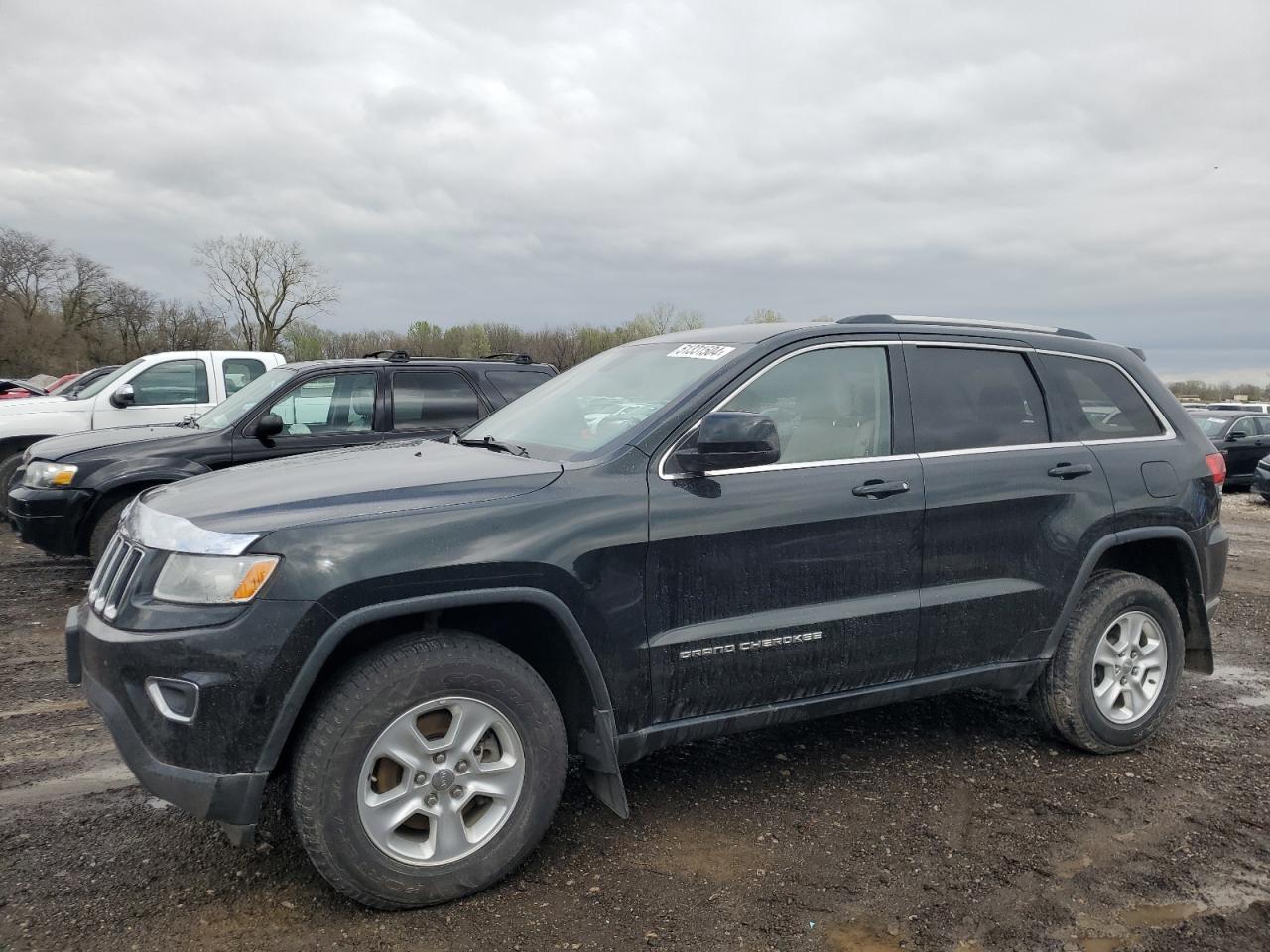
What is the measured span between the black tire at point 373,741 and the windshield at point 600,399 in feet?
2.88

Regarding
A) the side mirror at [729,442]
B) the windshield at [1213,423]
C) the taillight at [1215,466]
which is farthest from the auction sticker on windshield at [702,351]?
the windshield at [1213,423]

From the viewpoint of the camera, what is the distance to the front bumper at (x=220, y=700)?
2.77m

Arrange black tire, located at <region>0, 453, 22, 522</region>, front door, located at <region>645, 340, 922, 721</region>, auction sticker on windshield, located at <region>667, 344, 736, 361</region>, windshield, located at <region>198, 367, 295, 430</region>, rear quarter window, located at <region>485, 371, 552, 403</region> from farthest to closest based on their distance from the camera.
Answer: black tire, located at <region>0, 453, 22, 522</region>, rear quarter window, located at <region>485, 371, 552, 403</region>, windshield, located at <region>198, 367, 295, 430</region>, auction sticker on windshield, located at <region>667, 344, 736, 361</region>, front door, located at <region>645, 340, 922, 721</region>

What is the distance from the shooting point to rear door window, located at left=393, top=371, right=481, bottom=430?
8.13 metres

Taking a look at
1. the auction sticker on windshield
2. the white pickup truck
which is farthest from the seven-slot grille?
the white pickup truck

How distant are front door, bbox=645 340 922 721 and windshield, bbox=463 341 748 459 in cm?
25

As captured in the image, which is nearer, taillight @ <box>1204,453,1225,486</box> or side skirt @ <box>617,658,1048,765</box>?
side skirt @ <box>617,658,1048,765</box>

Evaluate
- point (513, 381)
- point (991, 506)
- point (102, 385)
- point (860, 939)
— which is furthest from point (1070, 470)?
point (102, 385)

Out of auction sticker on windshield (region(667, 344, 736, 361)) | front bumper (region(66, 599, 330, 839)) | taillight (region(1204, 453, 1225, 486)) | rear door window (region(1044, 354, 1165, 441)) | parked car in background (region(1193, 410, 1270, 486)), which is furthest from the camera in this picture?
parked car in background (region(1193, 410, 1270, 486))

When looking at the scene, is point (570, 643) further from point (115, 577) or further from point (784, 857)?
point (115, 577)

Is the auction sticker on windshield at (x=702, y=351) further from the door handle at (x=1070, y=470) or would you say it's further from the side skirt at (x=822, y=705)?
the door handle at (x=1070, y=470)

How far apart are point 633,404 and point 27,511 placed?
557 centimetres

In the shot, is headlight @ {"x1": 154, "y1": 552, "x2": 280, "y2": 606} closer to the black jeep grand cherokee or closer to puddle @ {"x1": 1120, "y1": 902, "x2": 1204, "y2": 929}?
the black jeep grand cherokee

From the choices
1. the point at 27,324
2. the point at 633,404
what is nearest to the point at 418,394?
the point at 633,404
